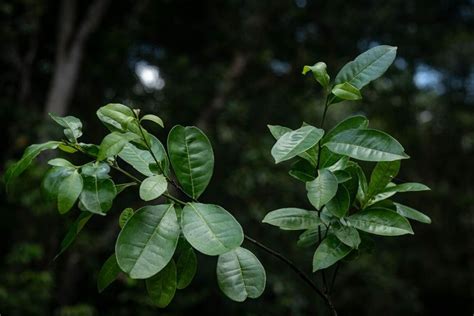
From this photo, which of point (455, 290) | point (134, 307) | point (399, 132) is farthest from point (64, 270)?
point (455, 290)

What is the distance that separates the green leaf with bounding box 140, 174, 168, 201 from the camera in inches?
23.4

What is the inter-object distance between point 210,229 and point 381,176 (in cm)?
27

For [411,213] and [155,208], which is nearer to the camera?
[155,208]

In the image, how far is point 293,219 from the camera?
27.4 inches

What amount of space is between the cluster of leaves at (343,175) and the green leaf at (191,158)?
99mm

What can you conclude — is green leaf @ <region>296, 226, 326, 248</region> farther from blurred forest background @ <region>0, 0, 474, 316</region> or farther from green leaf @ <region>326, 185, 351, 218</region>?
blurred forest background @ <region>0, 0, 474, 316</region>

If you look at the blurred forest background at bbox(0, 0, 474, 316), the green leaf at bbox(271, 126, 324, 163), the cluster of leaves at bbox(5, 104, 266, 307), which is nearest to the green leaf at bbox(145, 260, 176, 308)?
the cluster of leaves at bbox(5, 104, 266, 307)

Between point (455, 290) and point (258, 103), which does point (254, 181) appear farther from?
point (455, 290)

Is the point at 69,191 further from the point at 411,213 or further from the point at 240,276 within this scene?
the point at 411,213

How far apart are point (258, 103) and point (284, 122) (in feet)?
1.01

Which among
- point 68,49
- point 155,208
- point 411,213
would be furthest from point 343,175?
point 68,49

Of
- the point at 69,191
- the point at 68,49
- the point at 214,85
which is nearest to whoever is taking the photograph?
the point at 69,191

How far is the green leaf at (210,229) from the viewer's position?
57 cm

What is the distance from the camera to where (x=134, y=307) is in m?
4.18
